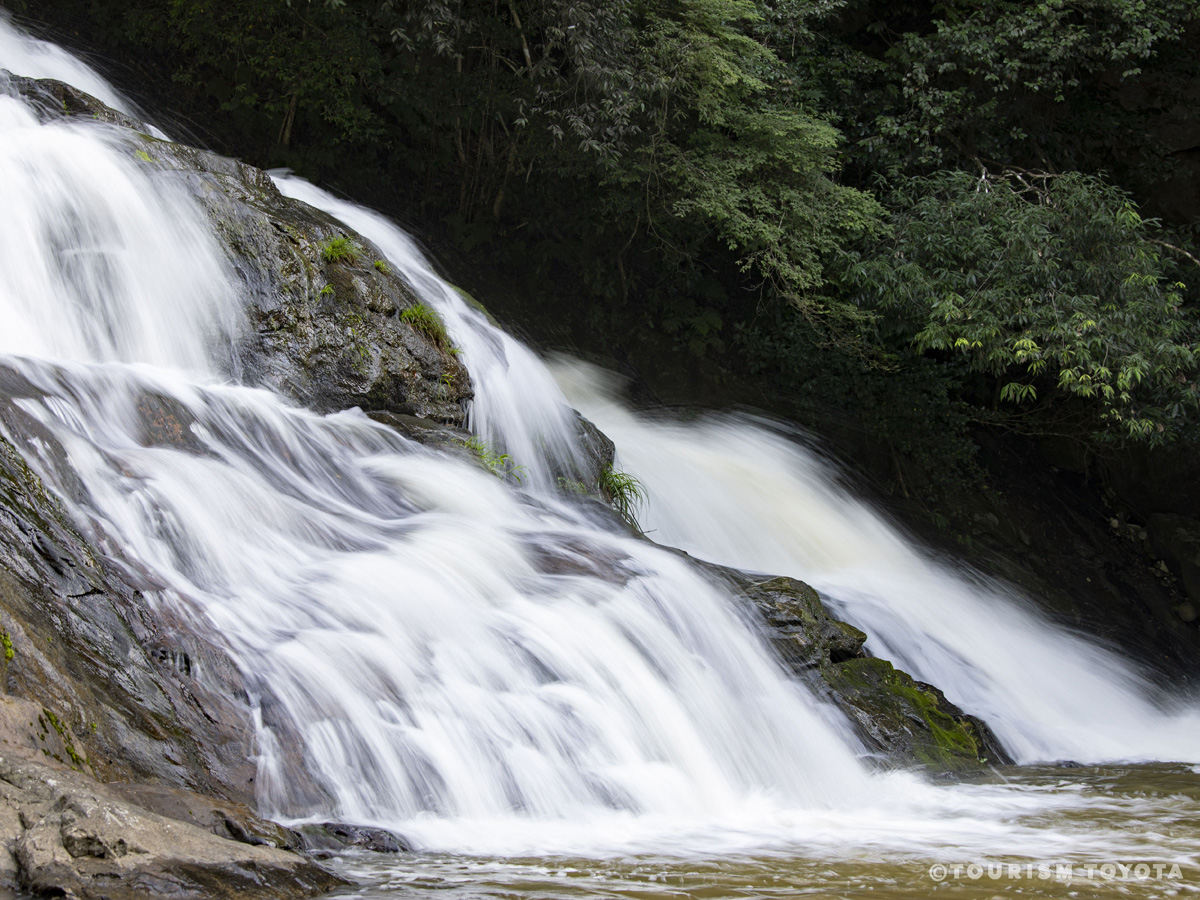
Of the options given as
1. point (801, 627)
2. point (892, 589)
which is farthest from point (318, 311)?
point (892, 589)

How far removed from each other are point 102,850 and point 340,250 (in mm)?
5167

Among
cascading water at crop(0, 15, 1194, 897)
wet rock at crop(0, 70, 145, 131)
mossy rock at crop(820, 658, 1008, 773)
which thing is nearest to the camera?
cascading water at crop(0, 15, 1194, 897)

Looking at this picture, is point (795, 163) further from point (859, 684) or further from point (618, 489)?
point (859, 684)

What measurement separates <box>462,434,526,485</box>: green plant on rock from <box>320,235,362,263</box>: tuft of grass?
1.45 meters

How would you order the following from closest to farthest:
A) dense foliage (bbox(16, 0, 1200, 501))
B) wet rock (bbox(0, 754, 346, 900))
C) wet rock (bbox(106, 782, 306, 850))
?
wet rock (bbox(0, 754, 346, 900))
wet rock (bbox(106, 782, 306, 850))
dense foliage (bbox(16, 0, 1200, 501))

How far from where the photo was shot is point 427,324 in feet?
23.3

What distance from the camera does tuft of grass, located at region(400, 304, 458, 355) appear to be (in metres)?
7.03

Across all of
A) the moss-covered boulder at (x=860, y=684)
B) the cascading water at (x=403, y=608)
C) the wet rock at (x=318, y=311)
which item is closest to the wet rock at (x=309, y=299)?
the wet rock at (x=318, y=311)

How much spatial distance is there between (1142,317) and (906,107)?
13.2 feet

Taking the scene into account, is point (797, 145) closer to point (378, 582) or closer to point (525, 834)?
point (378, 582)

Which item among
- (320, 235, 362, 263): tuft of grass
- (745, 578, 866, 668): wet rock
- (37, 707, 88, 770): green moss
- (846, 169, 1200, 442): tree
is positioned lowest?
(37, 707, 88, 770): green moss

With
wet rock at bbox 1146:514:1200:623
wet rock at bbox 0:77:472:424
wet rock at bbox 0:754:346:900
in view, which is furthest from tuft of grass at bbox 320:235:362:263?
wet rock at bbox 1146:514:1200:623

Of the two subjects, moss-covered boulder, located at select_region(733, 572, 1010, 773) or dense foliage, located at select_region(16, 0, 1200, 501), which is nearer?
moss-covered boulder, located at select_region(733, 572, 1010, 773)

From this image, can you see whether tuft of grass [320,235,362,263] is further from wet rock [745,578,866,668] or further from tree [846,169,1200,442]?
tree [846,169,1200,442]
